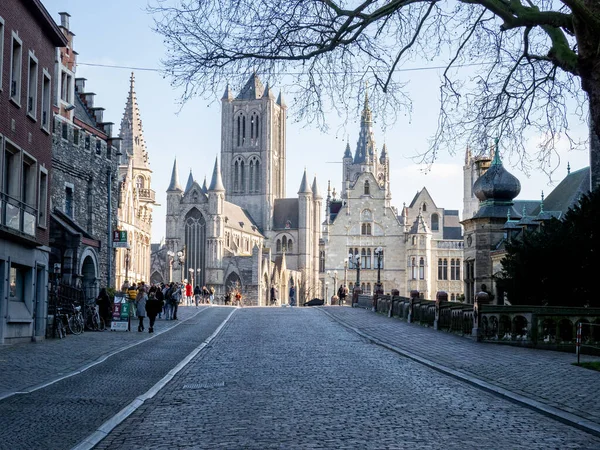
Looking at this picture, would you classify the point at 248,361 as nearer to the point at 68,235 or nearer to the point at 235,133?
the point at 68,235

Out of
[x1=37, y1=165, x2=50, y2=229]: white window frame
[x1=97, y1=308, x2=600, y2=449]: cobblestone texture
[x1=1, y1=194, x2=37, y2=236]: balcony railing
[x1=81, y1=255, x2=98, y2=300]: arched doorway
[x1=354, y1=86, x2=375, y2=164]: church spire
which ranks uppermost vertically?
[x1=354, y1=86, x2=375, y2=164]: church spire

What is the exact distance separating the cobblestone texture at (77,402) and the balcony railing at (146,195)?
257ft

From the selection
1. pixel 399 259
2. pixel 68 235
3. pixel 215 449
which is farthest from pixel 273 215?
pixel 215 449

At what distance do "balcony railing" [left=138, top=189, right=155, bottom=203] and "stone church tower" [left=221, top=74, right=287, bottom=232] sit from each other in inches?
2075

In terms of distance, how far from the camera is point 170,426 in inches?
396

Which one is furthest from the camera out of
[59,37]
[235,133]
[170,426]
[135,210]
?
[235,133]

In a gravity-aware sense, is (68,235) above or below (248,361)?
above

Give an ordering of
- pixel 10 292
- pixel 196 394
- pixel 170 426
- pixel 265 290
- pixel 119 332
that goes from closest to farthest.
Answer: pixel 170 426, pixel 196 394, pixel 10 292, pixel 119 332, pixel 265 290

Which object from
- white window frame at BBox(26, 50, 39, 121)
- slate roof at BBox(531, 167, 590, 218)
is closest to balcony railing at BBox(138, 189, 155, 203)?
slate roof at BBox(531, 167, 590, 218)

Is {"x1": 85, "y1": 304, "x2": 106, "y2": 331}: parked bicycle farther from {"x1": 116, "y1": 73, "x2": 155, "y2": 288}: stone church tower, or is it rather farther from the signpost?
{"x1": 116, "y1": 73, "x2": 155, "y2": 288}: stone church tower

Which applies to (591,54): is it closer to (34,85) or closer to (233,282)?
(34,85)

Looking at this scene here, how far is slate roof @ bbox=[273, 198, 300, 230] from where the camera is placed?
15600 centimetres

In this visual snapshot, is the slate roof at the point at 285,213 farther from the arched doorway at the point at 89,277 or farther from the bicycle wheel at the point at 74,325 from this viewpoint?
the bicycle wheel at the point at 74,325

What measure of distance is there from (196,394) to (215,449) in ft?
15.2
